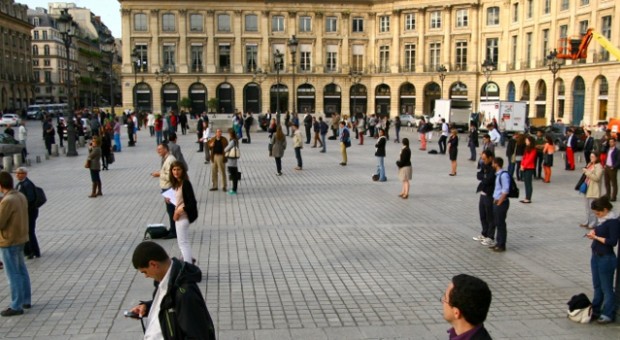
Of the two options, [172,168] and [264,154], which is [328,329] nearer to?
[172,168]

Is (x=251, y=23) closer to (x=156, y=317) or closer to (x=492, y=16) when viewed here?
(x=492, y=16)

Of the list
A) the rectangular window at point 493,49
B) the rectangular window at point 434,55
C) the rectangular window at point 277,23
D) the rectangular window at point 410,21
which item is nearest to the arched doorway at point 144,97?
the rectangular window at point 277,23

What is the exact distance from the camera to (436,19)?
6744 cm

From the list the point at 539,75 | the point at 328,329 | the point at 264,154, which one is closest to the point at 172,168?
the point at 328,329

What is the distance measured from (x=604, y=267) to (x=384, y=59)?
65.8 metres

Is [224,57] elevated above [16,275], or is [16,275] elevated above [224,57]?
[224,57]

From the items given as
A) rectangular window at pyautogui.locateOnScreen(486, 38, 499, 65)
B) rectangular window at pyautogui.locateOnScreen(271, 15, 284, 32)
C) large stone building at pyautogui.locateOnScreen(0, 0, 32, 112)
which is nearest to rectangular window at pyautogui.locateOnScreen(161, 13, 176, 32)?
rectangular window at pyautogui.locateOnScreen(271, 15, 284, 32)

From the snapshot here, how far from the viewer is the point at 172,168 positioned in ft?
29.2

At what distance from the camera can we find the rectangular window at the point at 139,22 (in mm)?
68312

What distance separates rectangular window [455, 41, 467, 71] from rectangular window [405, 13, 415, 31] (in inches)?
231

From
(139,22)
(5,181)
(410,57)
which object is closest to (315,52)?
(410,57)

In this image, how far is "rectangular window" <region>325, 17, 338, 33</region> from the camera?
71.2 meters

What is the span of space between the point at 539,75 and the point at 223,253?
50305 millimetres

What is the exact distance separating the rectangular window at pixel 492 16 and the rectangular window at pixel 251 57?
26.5 metres
